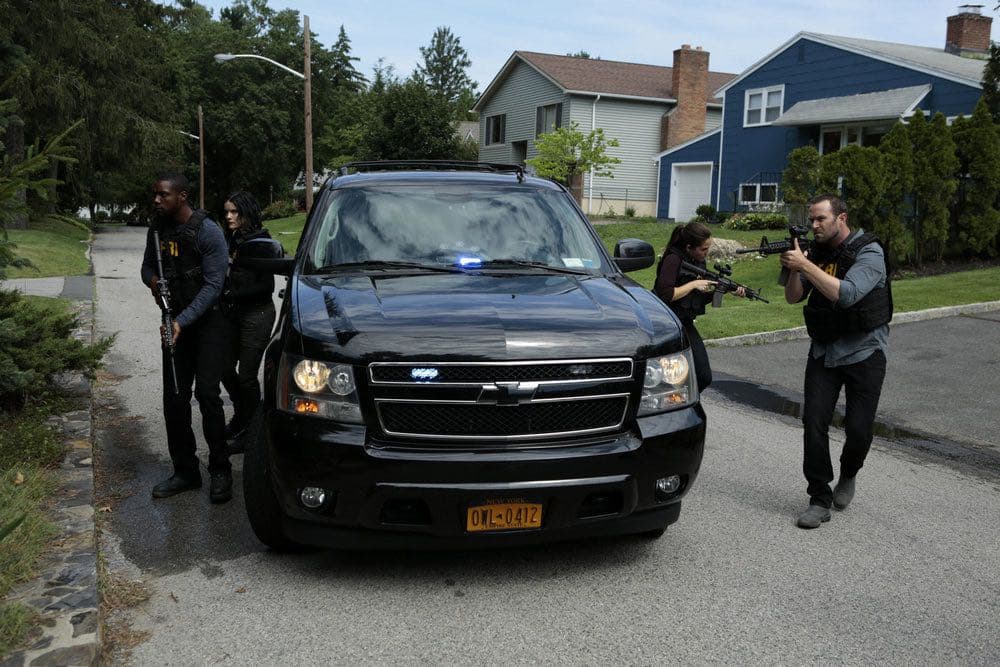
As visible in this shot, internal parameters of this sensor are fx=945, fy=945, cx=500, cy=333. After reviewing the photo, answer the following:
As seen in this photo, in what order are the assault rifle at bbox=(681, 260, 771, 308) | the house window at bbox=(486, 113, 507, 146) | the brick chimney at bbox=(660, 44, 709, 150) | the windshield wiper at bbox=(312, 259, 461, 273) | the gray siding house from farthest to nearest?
the house window at bbox=(486, 113, 507, 146)
the brick chimney at bbox=(660, 44, 709, 150)
the gray siding house
the assault rifle at bbox=(681, 260, 771, 308)
the windshield wiper at bbox=(312, 259, 461, 273)

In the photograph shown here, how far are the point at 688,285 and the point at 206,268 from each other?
303 cm

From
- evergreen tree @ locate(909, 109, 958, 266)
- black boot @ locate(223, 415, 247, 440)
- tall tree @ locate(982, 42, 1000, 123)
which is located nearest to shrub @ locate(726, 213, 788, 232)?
tall tree @ locate(982, 42, 1000, 123)

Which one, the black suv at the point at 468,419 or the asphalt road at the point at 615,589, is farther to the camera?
the black suv at the point at 468,419

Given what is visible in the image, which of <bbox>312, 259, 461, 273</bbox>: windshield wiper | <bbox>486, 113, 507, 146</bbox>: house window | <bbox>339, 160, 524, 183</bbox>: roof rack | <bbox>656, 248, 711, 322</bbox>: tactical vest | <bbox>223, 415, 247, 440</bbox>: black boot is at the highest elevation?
<bbox>486, 113, 507, 146</bbox>: house window

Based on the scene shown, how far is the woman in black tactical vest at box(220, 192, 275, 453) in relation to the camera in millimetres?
6092

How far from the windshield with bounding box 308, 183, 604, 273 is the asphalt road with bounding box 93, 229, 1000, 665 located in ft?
5.07

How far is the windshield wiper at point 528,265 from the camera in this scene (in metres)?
5.09

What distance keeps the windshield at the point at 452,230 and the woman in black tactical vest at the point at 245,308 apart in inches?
37.5

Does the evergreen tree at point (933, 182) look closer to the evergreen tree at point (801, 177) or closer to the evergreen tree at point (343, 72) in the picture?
the evergreen tree at point (801, 177)

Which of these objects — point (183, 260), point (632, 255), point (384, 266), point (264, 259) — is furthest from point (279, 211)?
point (384, 266)

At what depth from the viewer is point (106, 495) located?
18.7ft

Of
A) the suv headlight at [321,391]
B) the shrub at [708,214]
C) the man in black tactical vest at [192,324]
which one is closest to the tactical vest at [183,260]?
the man in black tactical vest at [192,324]

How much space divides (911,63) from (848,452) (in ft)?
87.0

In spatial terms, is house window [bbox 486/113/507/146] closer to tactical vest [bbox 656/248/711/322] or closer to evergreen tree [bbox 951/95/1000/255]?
evergreen tree [bbox 951/95/1000/255]
